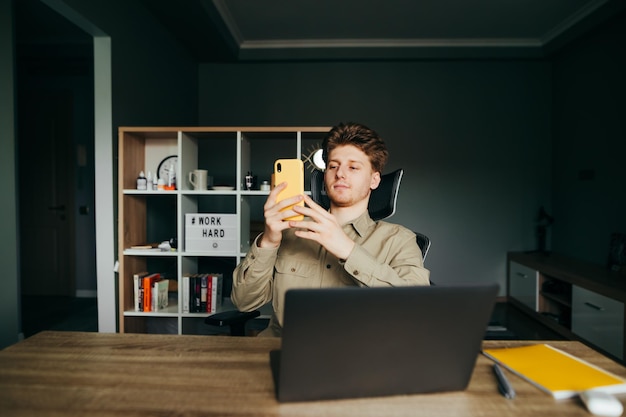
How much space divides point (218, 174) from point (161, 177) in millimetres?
2021

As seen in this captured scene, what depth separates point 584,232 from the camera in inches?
164

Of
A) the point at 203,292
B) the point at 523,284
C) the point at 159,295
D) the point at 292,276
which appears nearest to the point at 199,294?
the point at 203,292

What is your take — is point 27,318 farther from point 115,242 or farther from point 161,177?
point 161,177

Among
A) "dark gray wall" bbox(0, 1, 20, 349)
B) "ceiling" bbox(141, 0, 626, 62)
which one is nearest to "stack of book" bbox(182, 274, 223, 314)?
"dark gray wall" bbox(0, 1, 20, 349)

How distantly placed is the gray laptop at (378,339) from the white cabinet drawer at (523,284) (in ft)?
12.5

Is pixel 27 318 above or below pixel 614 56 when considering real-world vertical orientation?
below

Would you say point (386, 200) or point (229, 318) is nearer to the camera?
point (229, 318)

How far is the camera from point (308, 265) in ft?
4.93

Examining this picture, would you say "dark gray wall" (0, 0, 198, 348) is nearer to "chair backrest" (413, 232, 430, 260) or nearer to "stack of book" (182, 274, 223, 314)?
"stack of book" (182, 274, 223, 314)

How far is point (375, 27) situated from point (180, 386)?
421 cm

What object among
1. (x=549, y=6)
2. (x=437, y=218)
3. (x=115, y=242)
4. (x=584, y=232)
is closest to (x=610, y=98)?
(x=549, y=6)

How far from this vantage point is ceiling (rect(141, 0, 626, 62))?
12.3ft

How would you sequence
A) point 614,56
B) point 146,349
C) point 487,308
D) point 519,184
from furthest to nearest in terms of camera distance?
point 519,184
point 614,56
point 146,349
point 487,308

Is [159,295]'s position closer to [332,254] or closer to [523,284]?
[332,254]
